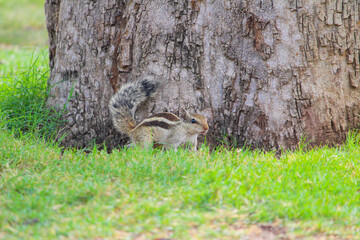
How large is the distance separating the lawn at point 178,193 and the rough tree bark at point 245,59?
316 mm

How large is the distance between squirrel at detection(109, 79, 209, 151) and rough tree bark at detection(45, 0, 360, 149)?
0.60 feet

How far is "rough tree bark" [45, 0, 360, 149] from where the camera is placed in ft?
14.8

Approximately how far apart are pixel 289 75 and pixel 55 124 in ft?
8.77

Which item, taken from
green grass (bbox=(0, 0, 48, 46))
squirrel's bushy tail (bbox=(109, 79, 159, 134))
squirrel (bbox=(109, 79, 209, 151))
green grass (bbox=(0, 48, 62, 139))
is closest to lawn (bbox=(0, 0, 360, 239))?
squirrel (bbox=(109, 79, 209, 151))

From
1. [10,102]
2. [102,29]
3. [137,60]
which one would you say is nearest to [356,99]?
[137,60]

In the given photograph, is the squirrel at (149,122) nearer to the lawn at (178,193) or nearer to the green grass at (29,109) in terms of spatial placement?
the lawn at (178,193)

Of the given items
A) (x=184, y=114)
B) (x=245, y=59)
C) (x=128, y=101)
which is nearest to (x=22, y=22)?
(x=128, y=101)

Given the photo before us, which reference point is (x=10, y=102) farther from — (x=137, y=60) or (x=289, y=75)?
(x=289, y=75)

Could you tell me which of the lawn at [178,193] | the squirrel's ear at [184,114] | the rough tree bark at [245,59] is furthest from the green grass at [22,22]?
the lawn at [178,193]

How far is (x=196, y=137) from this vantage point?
15.8 ft

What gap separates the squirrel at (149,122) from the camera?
14.9 feet

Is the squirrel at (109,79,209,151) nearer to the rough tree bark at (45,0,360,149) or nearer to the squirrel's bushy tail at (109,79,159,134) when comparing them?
the squirrel's bushy tail at (109,79,159,134)

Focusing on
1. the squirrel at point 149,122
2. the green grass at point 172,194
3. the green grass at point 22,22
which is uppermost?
the green grass at point 22,22

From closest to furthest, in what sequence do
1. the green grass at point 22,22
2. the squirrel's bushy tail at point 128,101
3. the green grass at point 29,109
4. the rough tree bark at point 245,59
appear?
the rough tree bark at point 245,59 → the squirrel's bushy tail at point 128,101 → the green grass at point 29,109 → the green grass at point 22,22
